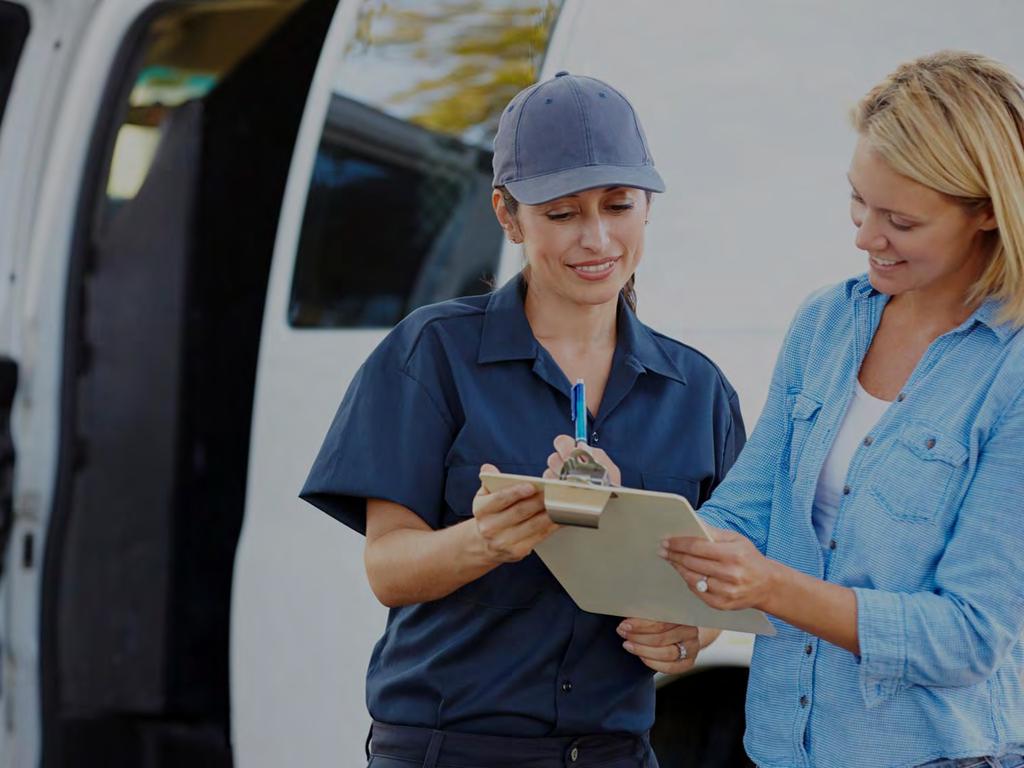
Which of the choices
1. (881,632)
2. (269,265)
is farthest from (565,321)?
(269,265)

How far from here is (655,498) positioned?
1.69m

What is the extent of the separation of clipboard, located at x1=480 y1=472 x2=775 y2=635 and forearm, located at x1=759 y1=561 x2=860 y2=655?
68 millimetres

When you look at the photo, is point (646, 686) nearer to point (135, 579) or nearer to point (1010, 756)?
point (1010, 756)

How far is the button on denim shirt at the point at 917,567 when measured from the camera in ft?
5.86

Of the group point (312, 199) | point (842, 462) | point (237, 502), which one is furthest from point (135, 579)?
point (842, 462)

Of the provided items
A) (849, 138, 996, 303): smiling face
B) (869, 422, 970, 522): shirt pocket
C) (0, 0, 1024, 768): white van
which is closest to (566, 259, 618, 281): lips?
(849, 138, 996, 303): smiling face

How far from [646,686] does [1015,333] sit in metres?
0.68

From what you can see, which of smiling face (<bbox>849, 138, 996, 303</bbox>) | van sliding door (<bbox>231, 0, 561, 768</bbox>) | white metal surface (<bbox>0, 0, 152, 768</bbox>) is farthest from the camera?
white metal surface (<bbox>0, 0, 152, 768</bbox>)

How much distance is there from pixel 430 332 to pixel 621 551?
438 millimetres

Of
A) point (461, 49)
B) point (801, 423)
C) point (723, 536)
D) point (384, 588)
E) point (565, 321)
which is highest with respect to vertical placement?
point (461, 49)

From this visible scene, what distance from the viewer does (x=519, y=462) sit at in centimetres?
205

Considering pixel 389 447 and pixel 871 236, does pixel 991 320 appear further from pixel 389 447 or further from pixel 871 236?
pixel 389 447

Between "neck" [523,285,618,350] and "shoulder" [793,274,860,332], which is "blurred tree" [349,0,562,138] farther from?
"shoulder" [793,274,860,332]

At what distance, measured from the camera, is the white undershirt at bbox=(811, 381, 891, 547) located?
6.38ft
